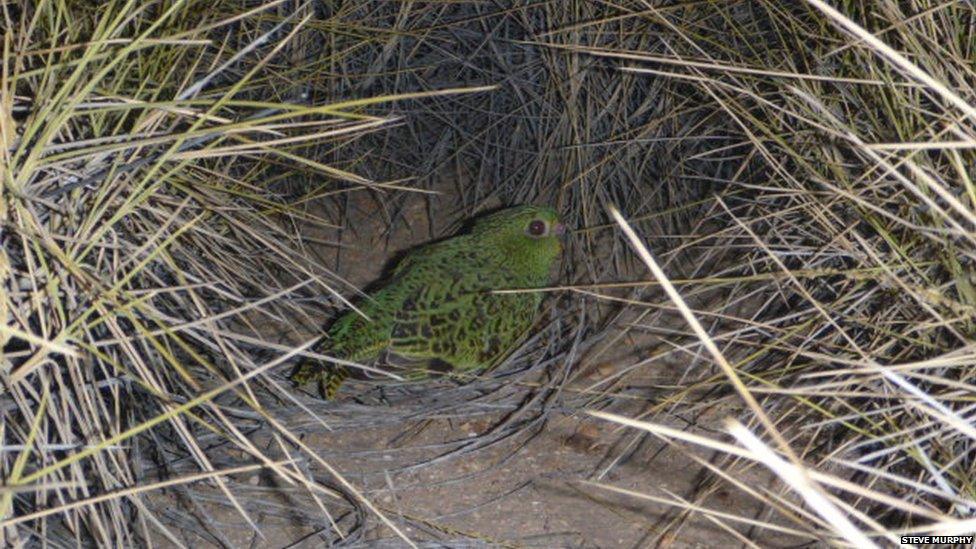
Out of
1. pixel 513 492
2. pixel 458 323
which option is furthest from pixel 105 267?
pixel 458 323

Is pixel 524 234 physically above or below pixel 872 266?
below

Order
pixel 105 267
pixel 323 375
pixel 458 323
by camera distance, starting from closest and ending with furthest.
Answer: pixel 105 267 → pixel 323 375 → pixel 458 323

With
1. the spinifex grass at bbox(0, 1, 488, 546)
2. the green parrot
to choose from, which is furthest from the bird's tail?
the spinifex grass at bbox(0, 1, 488, 546)

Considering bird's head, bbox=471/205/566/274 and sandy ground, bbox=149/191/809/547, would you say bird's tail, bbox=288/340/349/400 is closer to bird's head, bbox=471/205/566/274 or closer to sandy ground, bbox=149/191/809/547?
sandy ground, bbox=149/191/809/547

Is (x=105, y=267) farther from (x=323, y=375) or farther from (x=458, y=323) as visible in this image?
(x=458, y=323)

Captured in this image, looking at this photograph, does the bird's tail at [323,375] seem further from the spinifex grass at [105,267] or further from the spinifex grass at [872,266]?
the spinifex grass at [872,266]
